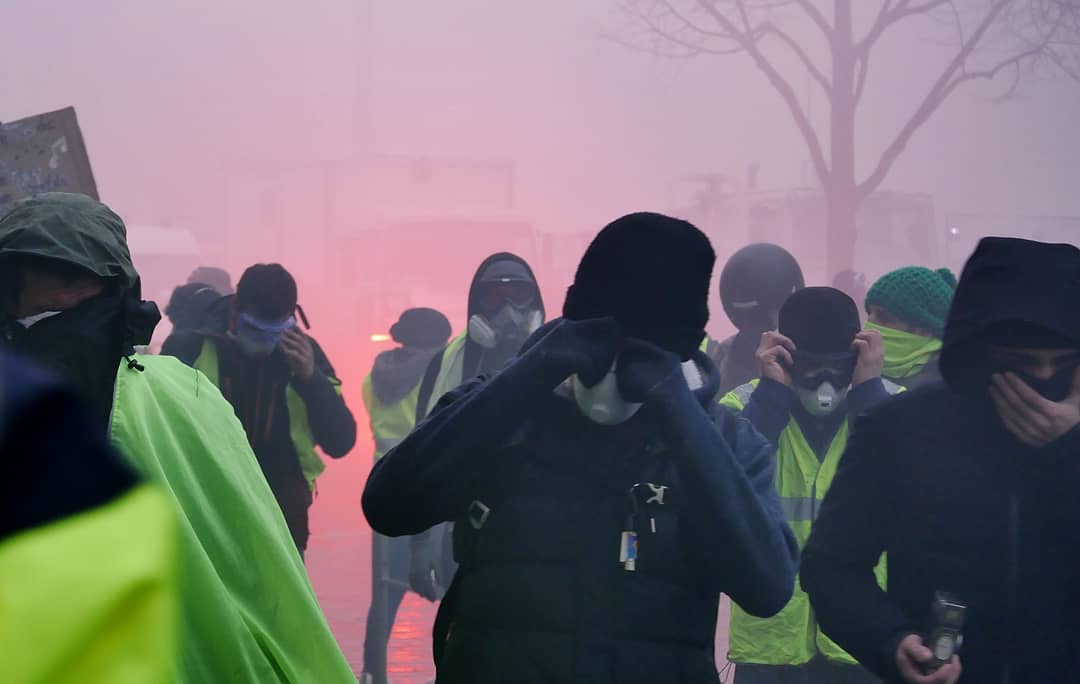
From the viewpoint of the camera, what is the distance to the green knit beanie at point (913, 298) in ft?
17.5

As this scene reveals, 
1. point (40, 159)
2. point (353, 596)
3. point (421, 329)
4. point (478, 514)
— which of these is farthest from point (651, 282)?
point (353, 596)

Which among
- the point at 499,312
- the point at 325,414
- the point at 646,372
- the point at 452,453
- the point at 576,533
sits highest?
the point at 646,372

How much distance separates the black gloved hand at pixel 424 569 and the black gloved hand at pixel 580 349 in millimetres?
3584

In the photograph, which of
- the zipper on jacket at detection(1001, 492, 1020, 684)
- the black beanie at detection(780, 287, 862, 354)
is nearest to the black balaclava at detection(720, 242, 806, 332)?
the black beanie at detection(780, 287, 862, 354)

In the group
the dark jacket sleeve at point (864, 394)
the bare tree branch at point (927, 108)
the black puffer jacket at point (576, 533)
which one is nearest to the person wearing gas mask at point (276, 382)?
the dark jacket sleeve at point (864, 394)

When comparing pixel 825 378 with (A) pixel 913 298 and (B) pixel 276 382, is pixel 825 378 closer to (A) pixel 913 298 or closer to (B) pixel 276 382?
(A) pixel 913 298

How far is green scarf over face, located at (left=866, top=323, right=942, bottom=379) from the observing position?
5219 mm

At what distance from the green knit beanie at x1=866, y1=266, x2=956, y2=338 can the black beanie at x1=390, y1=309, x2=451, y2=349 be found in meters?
3.77

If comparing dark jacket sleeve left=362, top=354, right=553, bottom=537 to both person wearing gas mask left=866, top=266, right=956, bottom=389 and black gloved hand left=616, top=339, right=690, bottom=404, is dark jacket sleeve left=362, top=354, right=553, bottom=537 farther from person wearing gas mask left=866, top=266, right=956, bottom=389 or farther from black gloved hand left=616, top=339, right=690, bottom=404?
person wearing gas mask left=866, top=266, right=956, bottom=389

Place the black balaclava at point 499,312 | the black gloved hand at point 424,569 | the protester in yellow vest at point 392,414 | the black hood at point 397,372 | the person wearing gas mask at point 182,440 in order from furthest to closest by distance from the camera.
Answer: the black hood at point 397,372 → the protester in yellow vest at point 392,414 → the black balaclava at point 499,312 → the black gloved hand at point 424,569 → the person wearing gas mask at point 182,440

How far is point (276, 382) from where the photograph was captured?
5.43 meters

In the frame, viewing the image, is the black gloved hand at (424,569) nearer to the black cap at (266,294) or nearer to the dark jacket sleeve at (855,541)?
the black cap at (266,294)

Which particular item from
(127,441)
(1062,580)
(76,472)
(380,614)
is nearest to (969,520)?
(1062,580)

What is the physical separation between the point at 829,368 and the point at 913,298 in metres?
0.88
